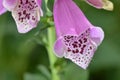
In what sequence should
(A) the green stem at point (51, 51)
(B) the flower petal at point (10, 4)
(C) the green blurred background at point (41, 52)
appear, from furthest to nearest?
(C) the green blurred background at point (41, 52) < (A) the green stem at point (51, 51) < (B) the flower petal at point (10, 4)

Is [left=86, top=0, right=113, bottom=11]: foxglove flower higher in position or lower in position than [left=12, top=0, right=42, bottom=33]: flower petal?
lower

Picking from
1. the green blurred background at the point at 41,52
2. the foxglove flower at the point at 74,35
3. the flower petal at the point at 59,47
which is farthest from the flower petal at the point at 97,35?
the green blurred background at the point at 41,52

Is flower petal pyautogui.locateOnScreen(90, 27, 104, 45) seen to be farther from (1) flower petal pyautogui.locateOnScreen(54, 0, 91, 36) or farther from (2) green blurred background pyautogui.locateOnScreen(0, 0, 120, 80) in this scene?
(2) green blurred background pyautogui.locateOnScreen(0, 0, 120, 80)

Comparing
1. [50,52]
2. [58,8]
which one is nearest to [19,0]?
→ [58,8]

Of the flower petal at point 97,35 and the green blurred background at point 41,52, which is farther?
the green blurred background at point 41,52

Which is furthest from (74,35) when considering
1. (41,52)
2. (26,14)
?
(41,52)

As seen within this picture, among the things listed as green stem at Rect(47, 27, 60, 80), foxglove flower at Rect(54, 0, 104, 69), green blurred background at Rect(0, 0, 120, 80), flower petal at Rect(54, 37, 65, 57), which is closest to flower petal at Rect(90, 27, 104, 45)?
foxglove flower at Rect(54, 0, 104, 69)

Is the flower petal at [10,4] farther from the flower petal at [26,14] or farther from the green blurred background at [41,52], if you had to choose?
the green blurred background at [41,52]
